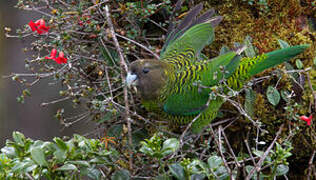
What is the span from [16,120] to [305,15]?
238 cm

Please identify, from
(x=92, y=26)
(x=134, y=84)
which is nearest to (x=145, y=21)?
(x=92, y=26)

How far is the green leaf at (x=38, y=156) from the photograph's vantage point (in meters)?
1.05

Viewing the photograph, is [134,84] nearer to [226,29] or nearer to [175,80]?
[175,80]

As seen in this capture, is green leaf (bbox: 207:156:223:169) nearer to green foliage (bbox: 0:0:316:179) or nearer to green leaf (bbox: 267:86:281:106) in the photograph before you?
green foliage (bbox: 0:0:316:179)

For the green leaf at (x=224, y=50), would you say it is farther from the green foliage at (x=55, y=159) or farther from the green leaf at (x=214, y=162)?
the green foliage at (x=55, y=159)

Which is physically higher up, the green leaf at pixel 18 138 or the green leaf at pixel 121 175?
the green leaf at pixel 18 138

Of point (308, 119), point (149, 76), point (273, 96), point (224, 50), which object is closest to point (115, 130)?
point (149, 76)

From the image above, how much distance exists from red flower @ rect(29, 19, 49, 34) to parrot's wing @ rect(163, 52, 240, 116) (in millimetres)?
655

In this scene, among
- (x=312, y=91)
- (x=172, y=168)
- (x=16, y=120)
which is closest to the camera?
(x=172, y=168)

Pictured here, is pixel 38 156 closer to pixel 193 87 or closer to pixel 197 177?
pixel 197 177

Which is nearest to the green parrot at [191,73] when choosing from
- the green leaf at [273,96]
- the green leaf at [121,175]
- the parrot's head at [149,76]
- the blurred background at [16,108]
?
the parrot's head at [149,76]

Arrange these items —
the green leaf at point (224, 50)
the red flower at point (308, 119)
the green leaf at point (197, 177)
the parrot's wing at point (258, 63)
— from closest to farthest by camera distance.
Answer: the green leaf at point (197, 177) → the red flower at point (308, 119) → the parrot's wing at point (258, 63) → the green leaf at point (224, 50)

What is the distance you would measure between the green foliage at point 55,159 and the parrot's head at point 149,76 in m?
0.38

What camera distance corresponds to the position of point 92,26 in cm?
156
